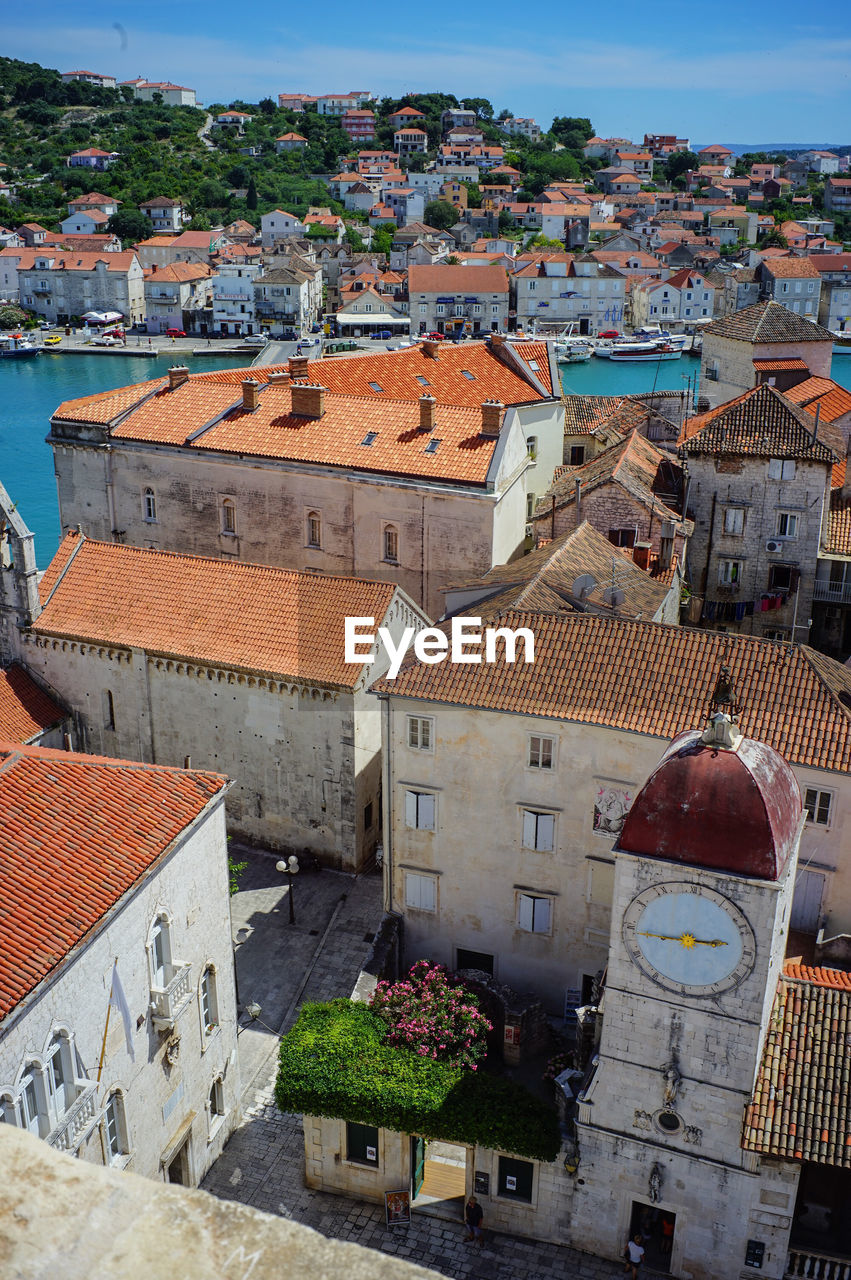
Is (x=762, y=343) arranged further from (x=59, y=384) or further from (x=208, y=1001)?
(x=59, y=384)

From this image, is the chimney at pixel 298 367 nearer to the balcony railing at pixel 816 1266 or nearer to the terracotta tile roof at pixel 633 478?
the terracotta tile roof at pixel 633 478

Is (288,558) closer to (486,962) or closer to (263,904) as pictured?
(263,904)

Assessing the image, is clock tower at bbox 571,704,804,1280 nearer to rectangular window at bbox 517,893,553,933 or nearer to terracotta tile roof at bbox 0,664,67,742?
rectangular window at bbox 517,893,553,933

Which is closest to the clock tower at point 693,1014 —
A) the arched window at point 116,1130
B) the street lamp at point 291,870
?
the arched window at point 116,1130

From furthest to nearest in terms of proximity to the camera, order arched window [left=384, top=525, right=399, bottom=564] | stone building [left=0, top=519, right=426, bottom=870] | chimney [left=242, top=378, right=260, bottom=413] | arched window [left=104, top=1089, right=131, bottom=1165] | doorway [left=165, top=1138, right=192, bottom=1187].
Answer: chimney [left=242, top=378, right=260, bottom=413]
arched window [left=384, top=525, right=399, bottom=564]
stone building [left=0, top=519, right=426, bottom=870]
doorway [left=165, top=1138, right=192, bottom=1187]
arched window [left=104, top=1089, right=131, bottom=1165]

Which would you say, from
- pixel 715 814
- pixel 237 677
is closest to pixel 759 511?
pixel 237 677

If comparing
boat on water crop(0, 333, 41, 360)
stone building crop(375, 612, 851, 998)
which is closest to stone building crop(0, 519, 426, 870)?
stone building crop(375, 612, 851, 998)
